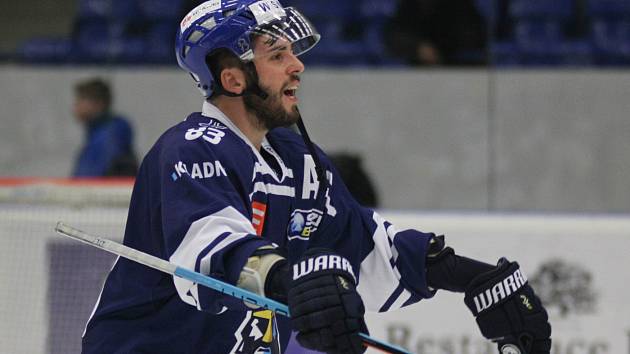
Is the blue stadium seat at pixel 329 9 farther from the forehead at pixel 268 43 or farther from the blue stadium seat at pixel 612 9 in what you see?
the forehead at pixel 268 43

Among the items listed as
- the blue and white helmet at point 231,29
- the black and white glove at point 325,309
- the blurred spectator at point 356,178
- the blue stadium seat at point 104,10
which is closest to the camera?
the black and white glove at point 325,309

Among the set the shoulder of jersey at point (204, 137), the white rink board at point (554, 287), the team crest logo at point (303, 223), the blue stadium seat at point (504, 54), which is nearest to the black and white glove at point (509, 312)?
the team crest logo at point (303, 223)

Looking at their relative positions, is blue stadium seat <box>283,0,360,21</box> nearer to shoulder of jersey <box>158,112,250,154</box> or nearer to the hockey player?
the hockey player

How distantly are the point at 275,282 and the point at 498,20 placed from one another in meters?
3.56

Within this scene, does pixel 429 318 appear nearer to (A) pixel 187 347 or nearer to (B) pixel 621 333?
(B) pixel 621 333

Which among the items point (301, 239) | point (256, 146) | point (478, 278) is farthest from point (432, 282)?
point (256, 146)

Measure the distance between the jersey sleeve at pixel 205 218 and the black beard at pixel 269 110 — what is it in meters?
0.21

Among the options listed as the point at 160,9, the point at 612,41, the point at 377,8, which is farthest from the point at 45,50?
the point at 612,41

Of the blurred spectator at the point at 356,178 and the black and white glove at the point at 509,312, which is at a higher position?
the blurred spectator at the point at 356,178

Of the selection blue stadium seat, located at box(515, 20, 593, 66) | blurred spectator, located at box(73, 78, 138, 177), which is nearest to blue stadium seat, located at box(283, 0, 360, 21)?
blue stadium seat, located at box(515, 20, 593, 66)

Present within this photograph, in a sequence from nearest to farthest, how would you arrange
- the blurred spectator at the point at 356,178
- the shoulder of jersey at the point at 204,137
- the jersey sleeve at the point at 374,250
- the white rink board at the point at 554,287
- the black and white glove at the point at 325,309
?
the black and white glove at the point at 325,309 → the shoulder of jersey at the point at 204,137 → the jersey sleeve at the point at 374,250 → the white rink board at the point at 554,287 → the blurred spectator at the point at 356,178

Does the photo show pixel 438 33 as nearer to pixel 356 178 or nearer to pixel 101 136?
pixel 356 178

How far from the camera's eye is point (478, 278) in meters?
2.60

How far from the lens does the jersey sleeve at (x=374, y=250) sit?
2729 mm
